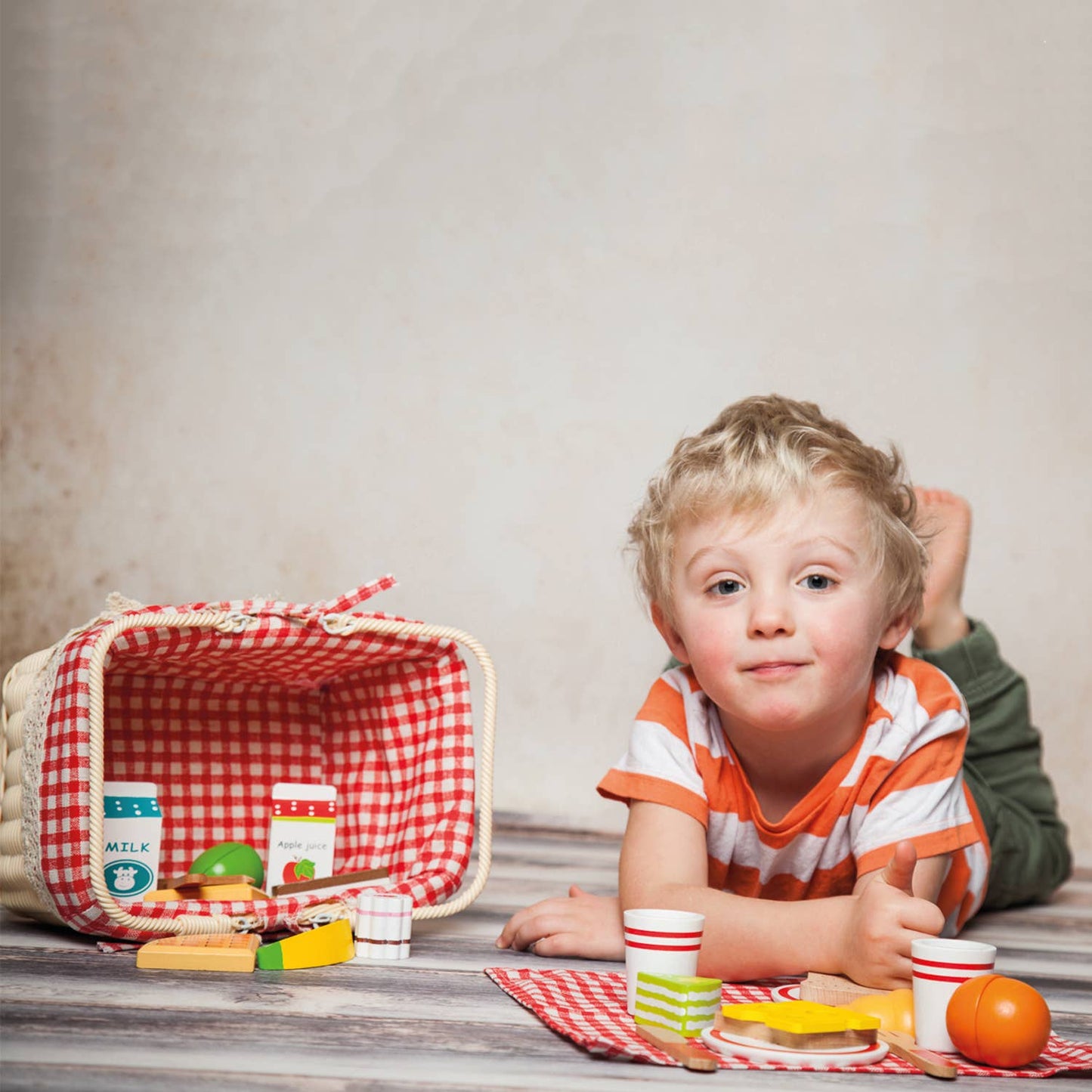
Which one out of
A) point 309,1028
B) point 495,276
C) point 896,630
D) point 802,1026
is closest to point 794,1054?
point 802,1026

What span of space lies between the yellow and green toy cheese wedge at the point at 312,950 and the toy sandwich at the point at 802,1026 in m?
0.37

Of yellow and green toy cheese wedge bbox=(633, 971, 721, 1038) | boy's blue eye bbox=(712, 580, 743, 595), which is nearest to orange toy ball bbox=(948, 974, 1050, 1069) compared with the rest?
yellow and green toy cheese wedge bbox=(633, 971, 721, 1038)

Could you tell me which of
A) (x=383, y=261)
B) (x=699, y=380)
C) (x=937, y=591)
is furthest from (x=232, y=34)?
(x=937, y=591)

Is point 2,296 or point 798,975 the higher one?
point 2,296

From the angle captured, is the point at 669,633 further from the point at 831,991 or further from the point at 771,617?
the point at 831,991

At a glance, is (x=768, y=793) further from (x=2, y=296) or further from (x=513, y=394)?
(x=2, y=296)

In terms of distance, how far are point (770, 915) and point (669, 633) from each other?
→ 325 mm

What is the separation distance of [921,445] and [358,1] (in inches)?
54.9

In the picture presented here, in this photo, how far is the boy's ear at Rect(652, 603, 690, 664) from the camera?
48.4 inches

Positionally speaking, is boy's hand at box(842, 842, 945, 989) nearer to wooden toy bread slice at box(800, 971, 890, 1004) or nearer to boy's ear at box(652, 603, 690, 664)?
wooden toy bread slice at box(800, 971, 890, 1004)

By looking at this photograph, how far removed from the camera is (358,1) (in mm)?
2418

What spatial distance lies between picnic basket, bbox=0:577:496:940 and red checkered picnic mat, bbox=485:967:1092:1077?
201 millimetres

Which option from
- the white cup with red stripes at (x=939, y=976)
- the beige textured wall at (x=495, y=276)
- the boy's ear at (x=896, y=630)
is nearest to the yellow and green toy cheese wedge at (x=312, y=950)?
the white cup with red stripes at (x=939, y=976)

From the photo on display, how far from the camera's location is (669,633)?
1241mm
